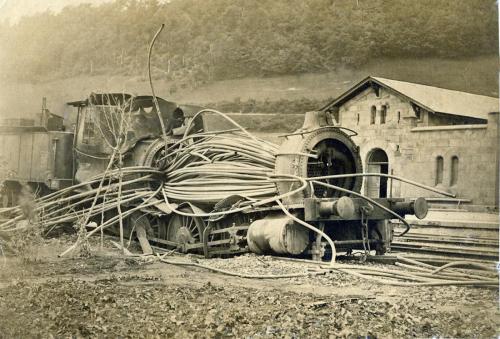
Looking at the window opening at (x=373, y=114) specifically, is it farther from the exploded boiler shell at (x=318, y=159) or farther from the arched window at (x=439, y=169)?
the arched window at (x=439, y=169)

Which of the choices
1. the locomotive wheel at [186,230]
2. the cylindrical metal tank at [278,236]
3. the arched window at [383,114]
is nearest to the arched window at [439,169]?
the arched window at [383,114]

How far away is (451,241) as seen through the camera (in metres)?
3.98

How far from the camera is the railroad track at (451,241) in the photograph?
3344 millimetres

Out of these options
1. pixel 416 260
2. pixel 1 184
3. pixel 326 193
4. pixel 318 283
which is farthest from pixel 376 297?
pixel 1 184

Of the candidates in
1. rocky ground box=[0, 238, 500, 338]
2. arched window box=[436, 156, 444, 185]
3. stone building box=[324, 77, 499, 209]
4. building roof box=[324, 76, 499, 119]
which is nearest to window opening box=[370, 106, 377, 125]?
stone building box=[324, 77, 499, 209]

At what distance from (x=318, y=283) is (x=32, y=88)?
337 centimetres

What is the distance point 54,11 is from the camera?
17.7ft

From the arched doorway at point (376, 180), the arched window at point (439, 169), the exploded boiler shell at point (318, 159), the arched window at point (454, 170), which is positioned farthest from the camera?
the arched doorway at point (376, 180)

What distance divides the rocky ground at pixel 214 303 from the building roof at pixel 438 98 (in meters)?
1.00

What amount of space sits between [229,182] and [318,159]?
2.77 feet

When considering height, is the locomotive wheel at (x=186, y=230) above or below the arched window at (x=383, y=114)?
below

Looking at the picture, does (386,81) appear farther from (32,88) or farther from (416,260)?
(32,88)

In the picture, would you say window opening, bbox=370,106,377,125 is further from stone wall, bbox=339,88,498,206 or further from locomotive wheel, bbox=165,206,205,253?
locomotive wheel, bbox=165,206,205,253


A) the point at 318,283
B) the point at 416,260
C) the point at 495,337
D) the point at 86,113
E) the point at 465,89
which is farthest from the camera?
the point at 86,113
